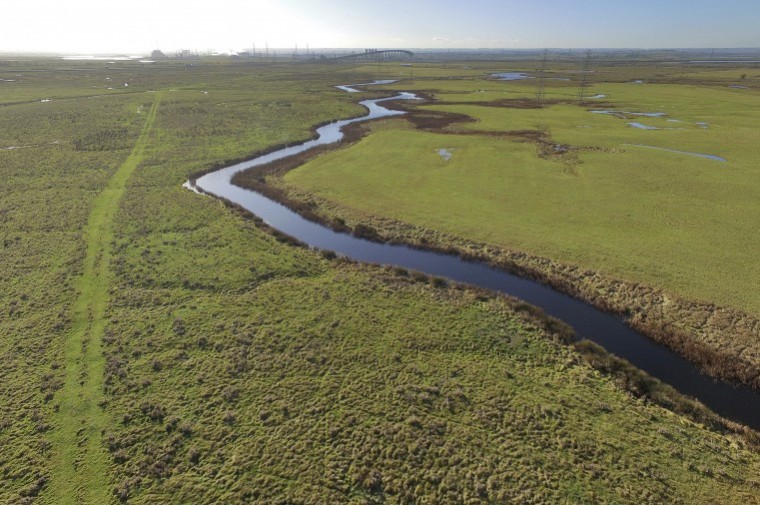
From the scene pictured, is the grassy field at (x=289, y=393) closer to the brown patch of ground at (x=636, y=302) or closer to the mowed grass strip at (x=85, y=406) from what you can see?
the mowed grass strip at (x=85, y=406)

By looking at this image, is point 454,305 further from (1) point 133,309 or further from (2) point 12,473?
(2) point 12,473

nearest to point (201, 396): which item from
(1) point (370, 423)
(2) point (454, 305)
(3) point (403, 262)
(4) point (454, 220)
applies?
(1) point (370, 423)

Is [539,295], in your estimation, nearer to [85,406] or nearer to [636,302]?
[636,302]

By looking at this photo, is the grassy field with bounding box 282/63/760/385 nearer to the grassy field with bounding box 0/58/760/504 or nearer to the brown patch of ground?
the brown patch of ground

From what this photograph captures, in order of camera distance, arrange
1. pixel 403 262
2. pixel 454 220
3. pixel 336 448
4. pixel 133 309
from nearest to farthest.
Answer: pixel 336 448
pixel 133 309
pixel 403 262
pixel 454 220

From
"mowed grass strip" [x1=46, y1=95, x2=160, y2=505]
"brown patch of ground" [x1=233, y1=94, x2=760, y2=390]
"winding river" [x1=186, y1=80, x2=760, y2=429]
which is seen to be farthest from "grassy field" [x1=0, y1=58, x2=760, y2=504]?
"brown patch of ground" [x1=233, y1=94, x2=760, y2=390]
